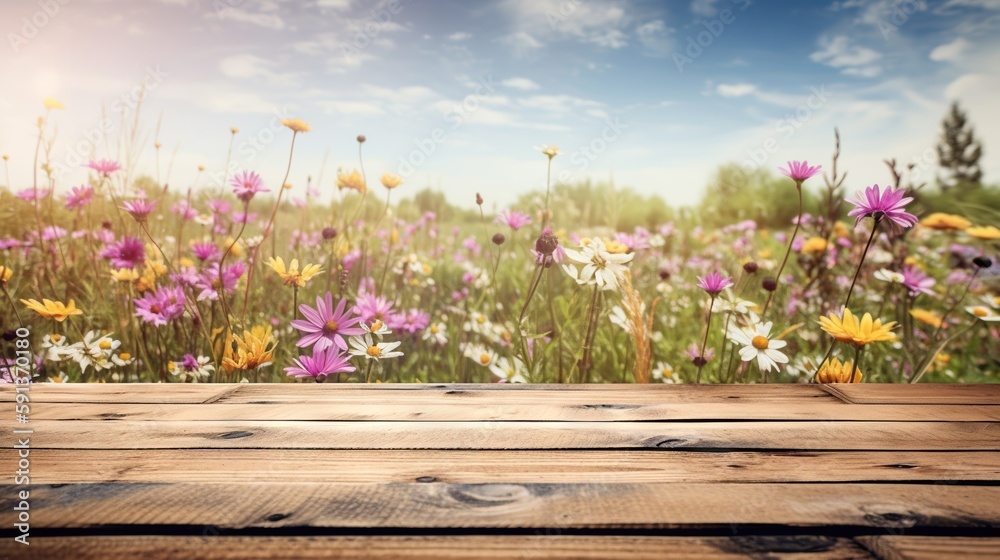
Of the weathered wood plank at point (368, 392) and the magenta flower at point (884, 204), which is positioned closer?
the weathered wood plank at point (368, 392)

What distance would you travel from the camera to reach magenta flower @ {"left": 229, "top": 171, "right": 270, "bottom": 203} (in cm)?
147

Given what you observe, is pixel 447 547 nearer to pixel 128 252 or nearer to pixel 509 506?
pixel 509 506

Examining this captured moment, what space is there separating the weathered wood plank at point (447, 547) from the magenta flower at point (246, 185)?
0.96m

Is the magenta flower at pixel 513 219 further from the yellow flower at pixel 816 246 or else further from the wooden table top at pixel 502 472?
the yellow flower at pixel 816 246

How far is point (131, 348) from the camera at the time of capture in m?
1.80

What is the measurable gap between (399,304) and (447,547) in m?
1.60

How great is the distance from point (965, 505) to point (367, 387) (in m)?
0.95

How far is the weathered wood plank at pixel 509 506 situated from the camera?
26.7 inches

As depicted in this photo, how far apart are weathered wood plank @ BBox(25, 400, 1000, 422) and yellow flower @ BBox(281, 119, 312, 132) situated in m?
0.76

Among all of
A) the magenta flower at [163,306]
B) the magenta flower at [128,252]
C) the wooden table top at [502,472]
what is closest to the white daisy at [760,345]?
the wooden table top at [502,472]

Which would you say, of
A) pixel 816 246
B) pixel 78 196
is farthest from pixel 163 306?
pixel 816 246

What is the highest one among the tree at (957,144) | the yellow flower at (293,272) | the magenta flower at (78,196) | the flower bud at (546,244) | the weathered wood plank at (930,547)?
the tree at (957,144)

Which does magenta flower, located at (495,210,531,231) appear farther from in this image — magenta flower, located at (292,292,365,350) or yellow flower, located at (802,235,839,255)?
yellow flower, located at (802,235,839,255)

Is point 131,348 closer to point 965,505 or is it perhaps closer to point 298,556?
point 298,556
